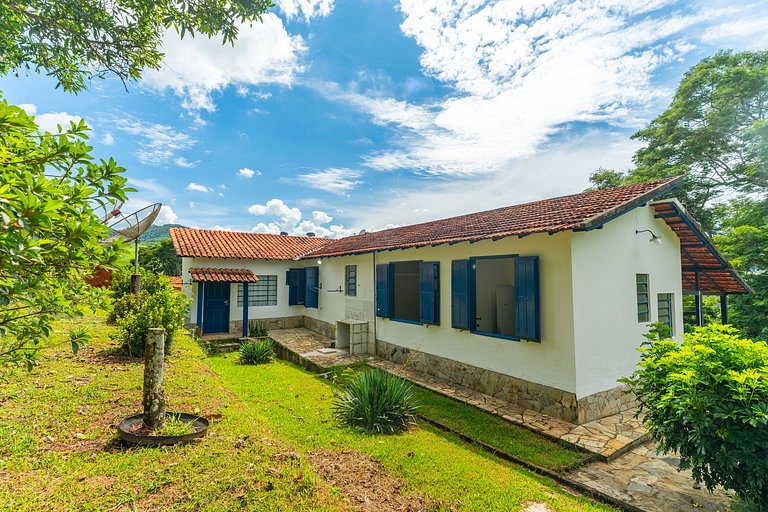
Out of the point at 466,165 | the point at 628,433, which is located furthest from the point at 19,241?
the point at 466,165

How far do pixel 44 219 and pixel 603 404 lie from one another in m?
8.68

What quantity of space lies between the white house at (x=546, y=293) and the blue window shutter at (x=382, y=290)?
0.12 ft

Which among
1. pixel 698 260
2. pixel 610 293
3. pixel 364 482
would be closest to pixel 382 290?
pixel 610 293

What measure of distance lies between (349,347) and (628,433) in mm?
8342

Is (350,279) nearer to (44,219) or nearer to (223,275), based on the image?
(223,275)

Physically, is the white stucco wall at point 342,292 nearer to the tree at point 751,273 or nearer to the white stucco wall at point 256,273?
the white stucco wall at point 256,273

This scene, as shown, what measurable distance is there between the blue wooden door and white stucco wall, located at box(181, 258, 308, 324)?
0.78ft

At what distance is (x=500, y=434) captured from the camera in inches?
239

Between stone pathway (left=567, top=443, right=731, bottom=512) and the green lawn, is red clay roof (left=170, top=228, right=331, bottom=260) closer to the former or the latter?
the green lawn

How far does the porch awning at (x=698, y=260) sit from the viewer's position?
8.09 meters

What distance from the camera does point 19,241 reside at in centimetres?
152

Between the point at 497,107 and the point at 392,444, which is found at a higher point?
the point at 497,107

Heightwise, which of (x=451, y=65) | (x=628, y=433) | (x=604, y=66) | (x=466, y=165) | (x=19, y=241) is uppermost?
(x=451, y=65)

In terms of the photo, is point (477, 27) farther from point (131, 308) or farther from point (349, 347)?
point (131, 308)
